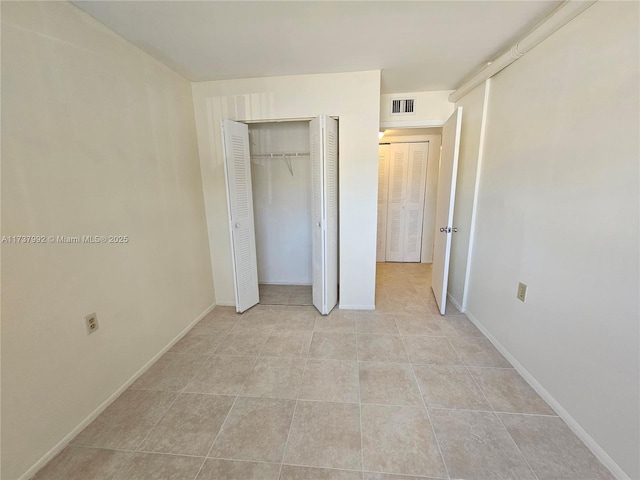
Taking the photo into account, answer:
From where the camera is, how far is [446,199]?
8.79ft

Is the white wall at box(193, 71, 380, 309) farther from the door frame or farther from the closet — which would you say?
the door frame

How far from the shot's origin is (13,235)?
117 cm

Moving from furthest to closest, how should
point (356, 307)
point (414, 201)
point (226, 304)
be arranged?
point (414, 201) < point (226, 304) < point (356, 307)

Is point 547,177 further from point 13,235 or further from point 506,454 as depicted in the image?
point 13,235

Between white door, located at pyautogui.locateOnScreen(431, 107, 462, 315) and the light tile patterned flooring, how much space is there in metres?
0.60

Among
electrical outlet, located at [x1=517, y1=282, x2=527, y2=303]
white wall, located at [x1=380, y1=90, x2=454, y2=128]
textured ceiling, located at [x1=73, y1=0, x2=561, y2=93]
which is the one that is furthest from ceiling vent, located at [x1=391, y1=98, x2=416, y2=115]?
electrical outlet, located at [x1=517, y1=282, x2=527, y2=303]

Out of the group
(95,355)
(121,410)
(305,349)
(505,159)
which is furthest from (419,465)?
(505,159)

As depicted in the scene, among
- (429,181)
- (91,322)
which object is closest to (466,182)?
(429,181)

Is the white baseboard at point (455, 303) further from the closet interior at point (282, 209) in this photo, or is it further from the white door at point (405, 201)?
the closet interior at point (282, 209)

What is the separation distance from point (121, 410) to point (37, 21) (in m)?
2.22

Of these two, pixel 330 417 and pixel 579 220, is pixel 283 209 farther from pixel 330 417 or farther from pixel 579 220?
pixel 579 220

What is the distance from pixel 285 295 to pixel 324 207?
1.40 metres

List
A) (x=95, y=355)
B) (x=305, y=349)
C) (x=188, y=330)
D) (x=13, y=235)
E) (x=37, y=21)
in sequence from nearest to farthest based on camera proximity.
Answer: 1. (x=13, y=235)
2. (x=37, y=21)
3. (x=95, y=355)
4. (x=305, y=349)
5. (x=188, y=330)

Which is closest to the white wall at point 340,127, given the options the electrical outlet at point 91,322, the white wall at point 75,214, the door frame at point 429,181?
the white wall at point 75,214
